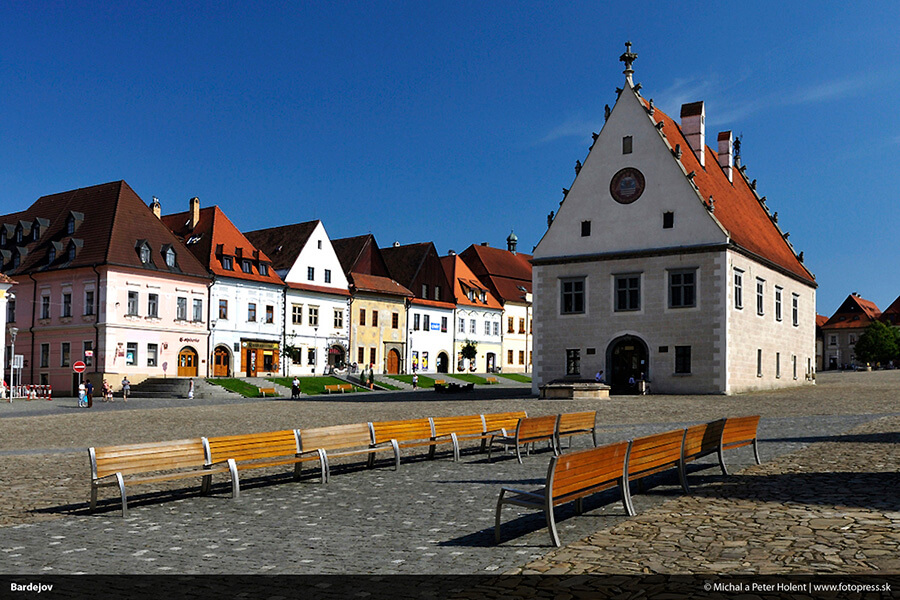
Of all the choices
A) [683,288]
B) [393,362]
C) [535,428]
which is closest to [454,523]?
[535,428]

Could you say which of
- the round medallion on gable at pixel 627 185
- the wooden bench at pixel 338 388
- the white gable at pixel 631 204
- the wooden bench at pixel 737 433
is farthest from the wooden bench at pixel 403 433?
the wooden bench at pixel 338 388

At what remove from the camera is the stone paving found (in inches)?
289

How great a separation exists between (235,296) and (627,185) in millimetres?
28418

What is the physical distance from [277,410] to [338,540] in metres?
25.2

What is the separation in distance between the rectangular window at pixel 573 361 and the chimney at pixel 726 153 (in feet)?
55.6

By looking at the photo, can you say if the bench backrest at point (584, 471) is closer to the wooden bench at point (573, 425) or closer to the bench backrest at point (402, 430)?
the bench backrest at point (402, 430)

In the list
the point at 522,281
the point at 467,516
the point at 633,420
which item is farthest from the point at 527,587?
the point at 522,281

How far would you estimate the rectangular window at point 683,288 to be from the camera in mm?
39875

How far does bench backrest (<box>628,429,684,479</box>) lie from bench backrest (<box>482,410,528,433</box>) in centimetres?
583

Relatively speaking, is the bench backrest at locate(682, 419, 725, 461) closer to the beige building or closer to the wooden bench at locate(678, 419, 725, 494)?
the wooden bench at locate(678, 419, 725, 494)

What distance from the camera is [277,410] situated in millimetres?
32906

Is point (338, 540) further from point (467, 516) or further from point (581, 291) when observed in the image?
point (581, 291)

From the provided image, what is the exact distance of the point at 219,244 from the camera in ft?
189

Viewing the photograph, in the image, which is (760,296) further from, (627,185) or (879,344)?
(879,344)
